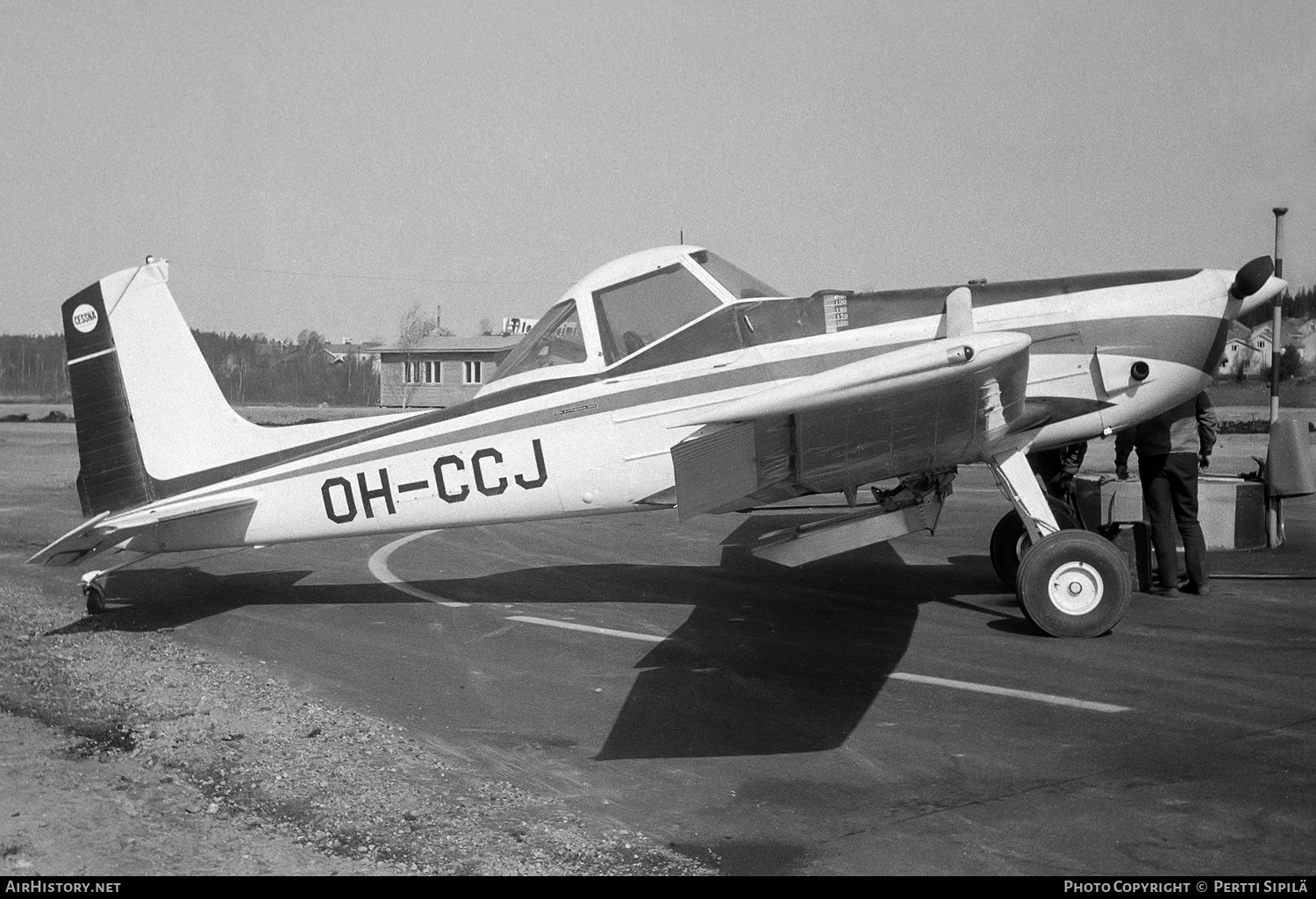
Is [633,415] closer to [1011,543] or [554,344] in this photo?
[554,344]

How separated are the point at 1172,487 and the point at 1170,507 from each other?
0.17m

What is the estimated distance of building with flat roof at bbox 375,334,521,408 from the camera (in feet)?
182

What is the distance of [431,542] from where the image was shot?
12664mm

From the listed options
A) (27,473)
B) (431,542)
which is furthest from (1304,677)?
(27,473)

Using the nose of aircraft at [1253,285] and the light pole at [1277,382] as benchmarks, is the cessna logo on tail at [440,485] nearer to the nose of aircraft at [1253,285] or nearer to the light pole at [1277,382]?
the nose of aircraft at [1253,285]

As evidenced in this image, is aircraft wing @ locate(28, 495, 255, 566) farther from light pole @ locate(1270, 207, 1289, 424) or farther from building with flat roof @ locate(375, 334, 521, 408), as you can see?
building with flat roof @ locate(375, 334, 521, 408)

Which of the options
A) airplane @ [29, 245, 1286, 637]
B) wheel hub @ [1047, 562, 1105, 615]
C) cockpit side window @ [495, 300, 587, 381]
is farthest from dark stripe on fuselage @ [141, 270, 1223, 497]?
wheel hub @ [1047, 562, 1105, 615]

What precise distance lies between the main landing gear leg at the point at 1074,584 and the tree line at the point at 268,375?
209 feet

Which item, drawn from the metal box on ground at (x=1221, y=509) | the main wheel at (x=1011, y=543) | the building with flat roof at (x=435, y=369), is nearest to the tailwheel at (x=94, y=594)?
the main wheel at (x=1011, y=543)

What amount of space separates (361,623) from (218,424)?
2013 mm

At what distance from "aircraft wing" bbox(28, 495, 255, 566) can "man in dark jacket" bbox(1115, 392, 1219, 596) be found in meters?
7.18

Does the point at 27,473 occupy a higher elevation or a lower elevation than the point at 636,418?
lower
